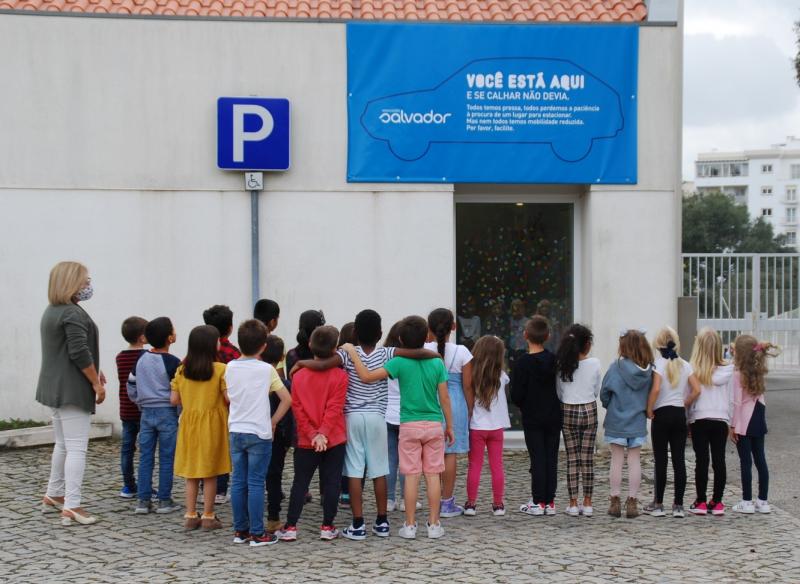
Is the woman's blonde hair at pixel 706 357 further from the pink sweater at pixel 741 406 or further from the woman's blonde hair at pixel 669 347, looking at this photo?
the pink sweater at pixel 741 406

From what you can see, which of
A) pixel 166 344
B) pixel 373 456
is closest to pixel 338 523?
pixel 373 456

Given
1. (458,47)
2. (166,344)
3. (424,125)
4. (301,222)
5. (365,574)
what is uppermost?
(458,47)

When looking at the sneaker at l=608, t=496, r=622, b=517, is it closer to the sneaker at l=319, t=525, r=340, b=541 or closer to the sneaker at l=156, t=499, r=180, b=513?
the sneaker at l=319, t=525, r=340, b=541

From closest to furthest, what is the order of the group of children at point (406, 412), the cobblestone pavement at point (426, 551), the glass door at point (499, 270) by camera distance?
the cobblestone pavement at point (426, 551), the group of children at point (406, 412), the glass door at point (499, 270)

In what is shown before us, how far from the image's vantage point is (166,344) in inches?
326

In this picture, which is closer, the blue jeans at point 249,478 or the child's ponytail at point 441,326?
the blue jeans at point 249,478

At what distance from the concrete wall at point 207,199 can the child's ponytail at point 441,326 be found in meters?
3.03

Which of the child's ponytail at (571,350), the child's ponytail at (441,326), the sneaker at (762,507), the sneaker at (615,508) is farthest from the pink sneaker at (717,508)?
the child's ponytail at (441,326)

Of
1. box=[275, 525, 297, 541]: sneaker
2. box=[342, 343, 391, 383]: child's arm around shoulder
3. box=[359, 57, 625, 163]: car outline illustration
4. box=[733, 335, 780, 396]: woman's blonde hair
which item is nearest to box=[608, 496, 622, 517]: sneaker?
box=[733, 335, 780, 396]: woman's blonde hair

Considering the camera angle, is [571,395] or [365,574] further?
[571,395]

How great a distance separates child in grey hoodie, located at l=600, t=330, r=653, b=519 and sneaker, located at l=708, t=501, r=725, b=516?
61 centimetres

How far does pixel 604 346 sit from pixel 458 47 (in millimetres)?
3618

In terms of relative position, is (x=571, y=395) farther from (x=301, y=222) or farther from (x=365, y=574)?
(x=301, y=222)

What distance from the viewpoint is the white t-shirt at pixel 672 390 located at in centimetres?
822
